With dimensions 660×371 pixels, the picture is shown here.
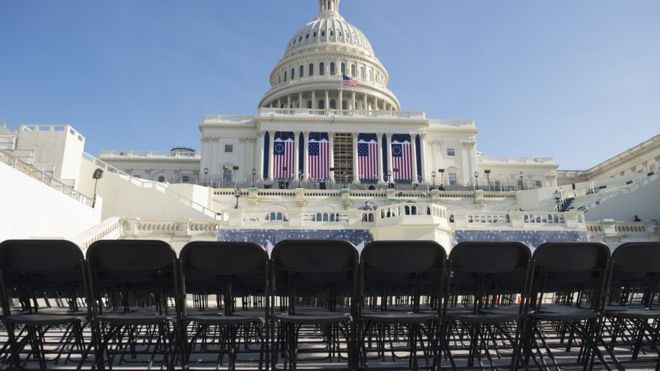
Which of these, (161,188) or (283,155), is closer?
(161,188)

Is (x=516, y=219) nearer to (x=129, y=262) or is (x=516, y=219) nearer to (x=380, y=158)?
(x=129, y=262)

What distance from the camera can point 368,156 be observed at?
6184 centimetres

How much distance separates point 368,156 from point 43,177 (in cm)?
4295

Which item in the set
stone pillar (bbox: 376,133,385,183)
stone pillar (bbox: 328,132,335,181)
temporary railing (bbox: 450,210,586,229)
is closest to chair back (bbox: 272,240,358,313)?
temporary railing (bbox: 450,210,586,229)

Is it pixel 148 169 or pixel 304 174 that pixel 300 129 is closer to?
pixel 304 174

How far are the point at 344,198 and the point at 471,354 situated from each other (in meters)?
37.2

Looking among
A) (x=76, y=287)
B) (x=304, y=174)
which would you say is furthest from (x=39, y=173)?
(x=304, y=174)

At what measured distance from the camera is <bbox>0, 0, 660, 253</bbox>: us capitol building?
23781 millimetres

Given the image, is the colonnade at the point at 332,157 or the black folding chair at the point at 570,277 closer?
the black folding chair at the point at 570,277

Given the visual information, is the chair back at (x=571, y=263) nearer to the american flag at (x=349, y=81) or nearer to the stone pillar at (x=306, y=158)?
the stone pillar at (x=306, y=158)

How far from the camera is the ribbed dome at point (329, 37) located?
302ft

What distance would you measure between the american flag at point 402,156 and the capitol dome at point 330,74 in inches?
560

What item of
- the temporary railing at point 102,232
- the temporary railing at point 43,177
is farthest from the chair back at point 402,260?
the temporary railing at point 43,177

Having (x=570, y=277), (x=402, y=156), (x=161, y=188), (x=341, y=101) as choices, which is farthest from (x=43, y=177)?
(x=341, y=101)
